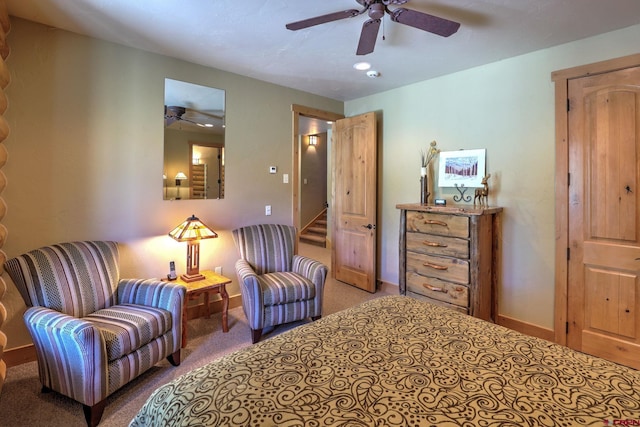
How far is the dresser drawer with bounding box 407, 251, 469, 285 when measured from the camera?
272cm

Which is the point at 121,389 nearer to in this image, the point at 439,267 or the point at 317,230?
the point at 439,267

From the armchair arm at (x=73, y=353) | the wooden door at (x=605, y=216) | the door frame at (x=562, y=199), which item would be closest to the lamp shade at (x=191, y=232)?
the armchair arm at (x=73, y=353)

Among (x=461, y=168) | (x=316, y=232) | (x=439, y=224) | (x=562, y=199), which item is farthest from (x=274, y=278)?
(x=316, y=232)

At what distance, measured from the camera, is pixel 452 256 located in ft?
9.11

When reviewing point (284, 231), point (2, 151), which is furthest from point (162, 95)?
point (284, 231)

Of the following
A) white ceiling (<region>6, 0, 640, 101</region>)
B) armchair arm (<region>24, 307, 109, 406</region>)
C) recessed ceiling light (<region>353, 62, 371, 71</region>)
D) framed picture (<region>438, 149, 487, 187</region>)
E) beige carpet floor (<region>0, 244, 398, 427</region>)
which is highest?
recessed ceiling light (<region>353, 62, 371, 71</region>)

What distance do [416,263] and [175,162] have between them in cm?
253

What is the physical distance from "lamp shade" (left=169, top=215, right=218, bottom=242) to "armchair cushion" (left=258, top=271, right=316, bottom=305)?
65cm

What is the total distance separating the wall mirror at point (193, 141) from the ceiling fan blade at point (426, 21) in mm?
2094

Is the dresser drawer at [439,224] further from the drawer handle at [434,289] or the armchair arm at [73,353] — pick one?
the armchair arm at [73,353]

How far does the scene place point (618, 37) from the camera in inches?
93.8

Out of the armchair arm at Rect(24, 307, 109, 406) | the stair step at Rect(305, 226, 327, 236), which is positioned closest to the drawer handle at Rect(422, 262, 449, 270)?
the armchair arm at Rect(24, 307, 109, 406)

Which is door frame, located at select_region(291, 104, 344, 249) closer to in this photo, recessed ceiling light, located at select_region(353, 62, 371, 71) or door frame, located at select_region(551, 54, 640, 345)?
recessed ceiling light, located at select_region(353, 62, 371, 71)

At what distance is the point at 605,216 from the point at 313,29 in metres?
2.70
